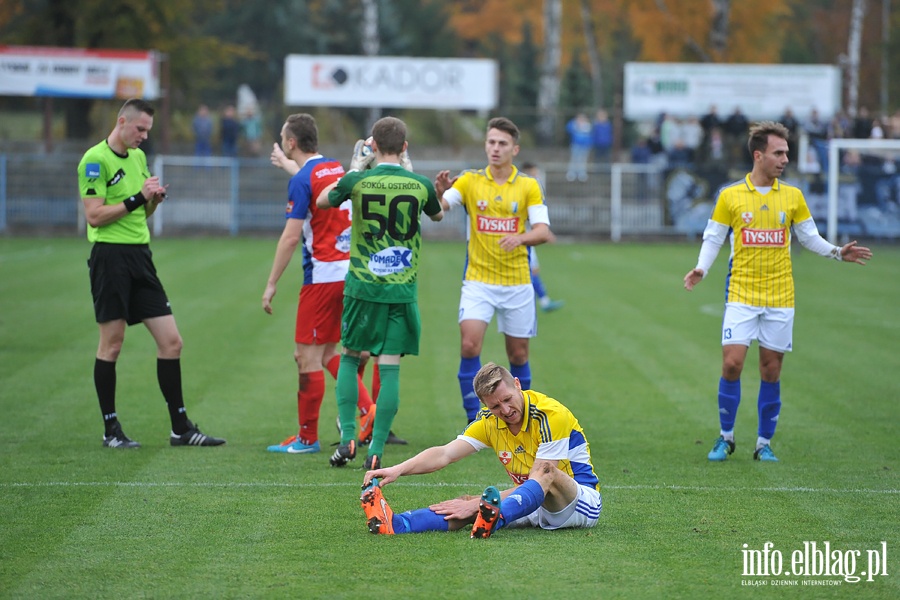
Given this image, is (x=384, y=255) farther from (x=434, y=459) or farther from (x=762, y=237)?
(x=762, y=237)

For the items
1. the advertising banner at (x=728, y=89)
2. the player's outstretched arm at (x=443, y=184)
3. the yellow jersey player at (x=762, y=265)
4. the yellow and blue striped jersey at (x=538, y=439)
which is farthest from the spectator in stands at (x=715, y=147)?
the yellow and blue striped jersey at (x=538, y=439)

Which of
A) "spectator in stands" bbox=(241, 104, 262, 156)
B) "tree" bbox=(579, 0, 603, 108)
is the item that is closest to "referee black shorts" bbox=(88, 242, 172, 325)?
"spectator in stands" bbox=(241, 104, 262, 156)

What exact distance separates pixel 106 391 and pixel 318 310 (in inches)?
65.1

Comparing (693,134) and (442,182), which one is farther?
(693,134)

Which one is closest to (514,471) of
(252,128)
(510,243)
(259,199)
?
(510,243)

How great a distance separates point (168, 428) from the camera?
9227 millimetres

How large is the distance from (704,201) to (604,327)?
55.3 ft

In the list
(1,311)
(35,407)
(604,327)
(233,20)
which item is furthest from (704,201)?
(233,20)

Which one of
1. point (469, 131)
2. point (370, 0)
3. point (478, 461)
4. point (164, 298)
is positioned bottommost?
point (478, 461)

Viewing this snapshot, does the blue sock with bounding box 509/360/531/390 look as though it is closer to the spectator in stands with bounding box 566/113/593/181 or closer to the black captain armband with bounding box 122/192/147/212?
the black captain armband with bounding box 122/192/147/212

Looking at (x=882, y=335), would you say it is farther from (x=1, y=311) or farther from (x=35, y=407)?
(x=1, y=311)

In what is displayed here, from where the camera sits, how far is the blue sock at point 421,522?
6.21m

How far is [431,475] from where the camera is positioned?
7.76 m

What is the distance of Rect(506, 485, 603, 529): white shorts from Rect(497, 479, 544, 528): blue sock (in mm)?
172
